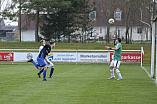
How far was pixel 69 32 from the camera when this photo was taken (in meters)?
48.3

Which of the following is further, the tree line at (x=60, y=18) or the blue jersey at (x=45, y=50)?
the tree line at (x=60, y=18)

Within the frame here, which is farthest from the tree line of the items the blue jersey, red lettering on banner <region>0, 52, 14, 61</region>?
the blue jersey

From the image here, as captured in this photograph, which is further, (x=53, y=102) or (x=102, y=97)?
(x=102, y=97)

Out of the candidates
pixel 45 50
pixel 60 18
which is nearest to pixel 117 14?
pixel 60 18

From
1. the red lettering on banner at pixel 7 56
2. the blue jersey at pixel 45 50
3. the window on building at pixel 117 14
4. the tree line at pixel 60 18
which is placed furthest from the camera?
the window on building at pixel 117 14

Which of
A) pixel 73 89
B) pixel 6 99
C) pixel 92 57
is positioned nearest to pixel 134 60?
pixel 92 57

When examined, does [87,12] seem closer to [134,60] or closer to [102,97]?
[134,60]

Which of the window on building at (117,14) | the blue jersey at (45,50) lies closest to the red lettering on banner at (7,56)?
the blue jersey at (45,50)

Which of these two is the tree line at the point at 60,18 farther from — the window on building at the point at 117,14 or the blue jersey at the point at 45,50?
the blue jersey at the point at 45,50

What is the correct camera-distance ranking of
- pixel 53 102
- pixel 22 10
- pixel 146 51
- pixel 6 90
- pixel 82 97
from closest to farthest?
1. pixel 53 102
2. pixel 82 97
3. pixel 6 90
4. pixel 146 51
5. pixel 22 10

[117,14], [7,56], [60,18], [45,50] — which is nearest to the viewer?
[45,50]

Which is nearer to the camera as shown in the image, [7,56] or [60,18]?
[7,56]

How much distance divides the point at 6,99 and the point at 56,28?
39.2 m

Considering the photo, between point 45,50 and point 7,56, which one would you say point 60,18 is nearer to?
point 7,56
